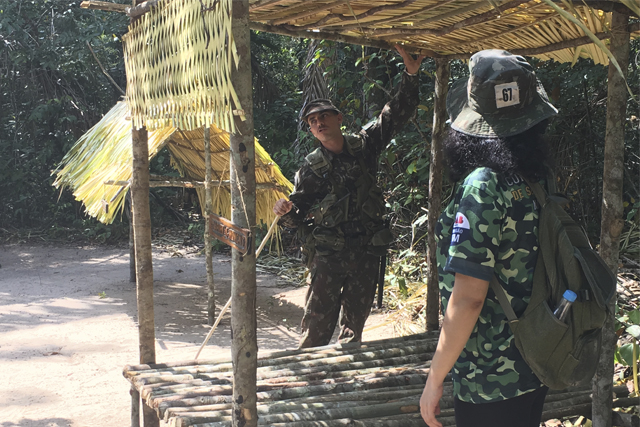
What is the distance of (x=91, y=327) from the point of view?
19.5 feet

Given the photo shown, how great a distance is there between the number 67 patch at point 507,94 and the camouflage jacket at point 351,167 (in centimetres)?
196

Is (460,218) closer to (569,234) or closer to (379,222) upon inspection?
(569,234)

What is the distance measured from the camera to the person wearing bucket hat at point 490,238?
152 cm

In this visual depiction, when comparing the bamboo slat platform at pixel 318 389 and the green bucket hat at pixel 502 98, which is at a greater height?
the green bucket hat at pixel 502 98

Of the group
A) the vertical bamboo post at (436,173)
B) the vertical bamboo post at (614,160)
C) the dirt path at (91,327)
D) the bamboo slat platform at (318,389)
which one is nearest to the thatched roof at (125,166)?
the dirt path at (91,327)

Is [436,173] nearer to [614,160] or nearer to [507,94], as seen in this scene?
[614,160]

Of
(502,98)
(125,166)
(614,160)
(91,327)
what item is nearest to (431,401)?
(502,98)

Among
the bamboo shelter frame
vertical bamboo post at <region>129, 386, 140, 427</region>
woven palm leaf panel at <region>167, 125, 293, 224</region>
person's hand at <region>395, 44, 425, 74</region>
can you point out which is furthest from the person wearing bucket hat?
woven palm leaf panel at <region>167, 125, 293, 224</region>

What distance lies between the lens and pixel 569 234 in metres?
1.66

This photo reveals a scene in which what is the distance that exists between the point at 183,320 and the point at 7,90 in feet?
25.7

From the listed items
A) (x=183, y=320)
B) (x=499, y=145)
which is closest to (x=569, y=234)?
(x=499, y=145)

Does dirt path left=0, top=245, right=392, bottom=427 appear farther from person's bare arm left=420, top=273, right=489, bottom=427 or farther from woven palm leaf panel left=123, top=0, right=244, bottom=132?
person's bare arm left=420, top=273, right=489, bottom=427

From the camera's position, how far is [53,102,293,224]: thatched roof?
234 inches

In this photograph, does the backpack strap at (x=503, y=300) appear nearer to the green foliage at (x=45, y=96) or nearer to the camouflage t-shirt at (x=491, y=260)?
the camouflage t-shirt at (x=491, y=260)
